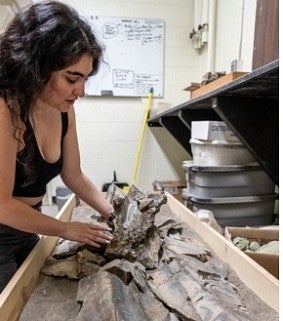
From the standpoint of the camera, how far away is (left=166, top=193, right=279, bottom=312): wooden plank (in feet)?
3.07

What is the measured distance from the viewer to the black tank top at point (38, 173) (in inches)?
39.9

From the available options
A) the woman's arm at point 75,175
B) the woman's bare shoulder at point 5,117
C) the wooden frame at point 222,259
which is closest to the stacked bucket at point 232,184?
the wooden frame at point 222,259

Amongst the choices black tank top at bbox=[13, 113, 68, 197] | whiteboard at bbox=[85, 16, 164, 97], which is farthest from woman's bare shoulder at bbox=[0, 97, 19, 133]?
whiteboard at bbox=[85, 16, 164, 97]

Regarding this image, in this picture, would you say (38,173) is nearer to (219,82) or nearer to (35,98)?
(35,98)

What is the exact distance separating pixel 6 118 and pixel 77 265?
1.84 ft

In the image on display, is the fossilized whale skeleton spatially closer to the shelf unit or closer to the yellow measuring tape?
the shelf unit

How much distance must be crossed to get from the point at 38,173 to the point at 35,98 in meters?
0.27

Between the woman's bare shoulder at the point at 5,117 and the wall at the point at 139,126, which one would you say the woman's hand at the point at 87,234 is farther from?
the wall at the point at 139,126

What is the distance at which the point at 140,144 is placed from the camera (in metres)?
3.42

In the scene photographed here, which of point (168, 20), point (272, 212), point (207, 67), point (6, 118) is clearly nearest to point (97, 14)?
point (168, 20)

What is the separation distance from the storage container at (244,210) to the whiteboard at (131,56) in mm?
1759

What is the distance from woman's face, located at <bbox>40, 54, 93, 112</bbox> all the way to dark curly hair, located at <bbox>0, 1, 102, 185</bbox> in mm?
18

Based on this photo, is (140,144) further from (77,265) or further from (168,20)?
(77,265)

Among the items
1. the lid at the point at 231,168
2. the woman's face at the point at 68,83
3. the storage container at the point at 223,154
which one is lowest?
the lid at the point at 231,168
